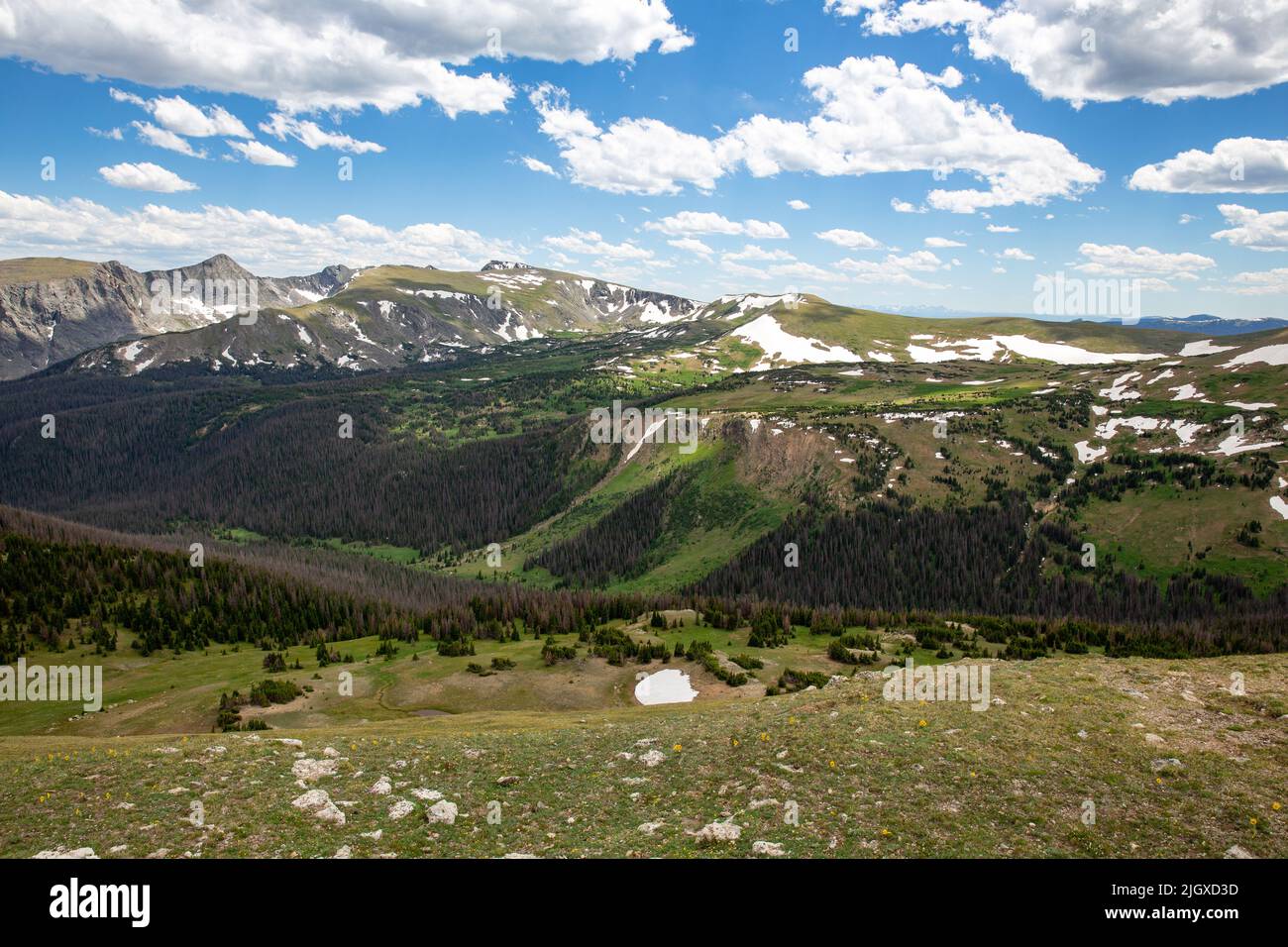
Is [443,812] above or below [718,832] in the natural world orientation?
below

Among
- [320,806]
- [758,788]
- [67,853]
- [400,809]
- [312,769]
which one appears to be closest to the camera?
[67,853]

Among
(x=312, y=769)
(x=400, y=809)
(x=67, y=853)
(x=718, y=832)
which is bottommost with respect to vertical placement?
(x=312, y=769)

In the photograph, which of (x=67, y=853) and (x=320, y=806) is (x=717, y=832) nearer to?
(x=320, y=806)

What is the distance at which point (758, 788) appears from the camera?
71.1 feet

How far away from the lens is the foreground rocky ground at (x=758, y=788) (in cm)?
1781

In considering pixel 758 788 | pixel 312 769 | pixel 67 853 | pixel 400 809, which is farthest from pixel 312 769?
pixel 758 788

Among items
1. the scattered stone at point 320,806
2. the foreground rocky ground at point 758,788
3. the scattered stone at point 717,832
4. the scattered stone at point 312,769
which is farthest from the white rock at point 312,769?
the scattered stone at point 717,832

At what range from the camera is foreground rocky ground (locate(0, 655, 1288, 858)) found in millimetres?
17812

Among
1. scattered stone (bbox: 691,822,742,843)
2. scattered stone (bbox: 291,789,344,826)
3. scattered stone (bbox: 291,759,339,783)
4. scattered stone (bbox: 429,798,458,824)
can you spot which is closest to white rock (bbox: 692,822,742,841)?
scattered stone (bbox: 691,822,742,843)

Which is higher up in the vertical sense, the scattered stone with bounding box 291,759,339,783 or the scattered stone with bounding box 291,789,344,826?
the scattered stone with bounding box 291,789,344,826

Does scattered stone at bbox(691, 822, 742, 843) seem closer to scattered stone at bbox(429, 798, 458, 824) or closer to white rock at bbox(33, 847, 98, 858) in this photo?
scattered stone at bbox(429, 798, 458, 824)
